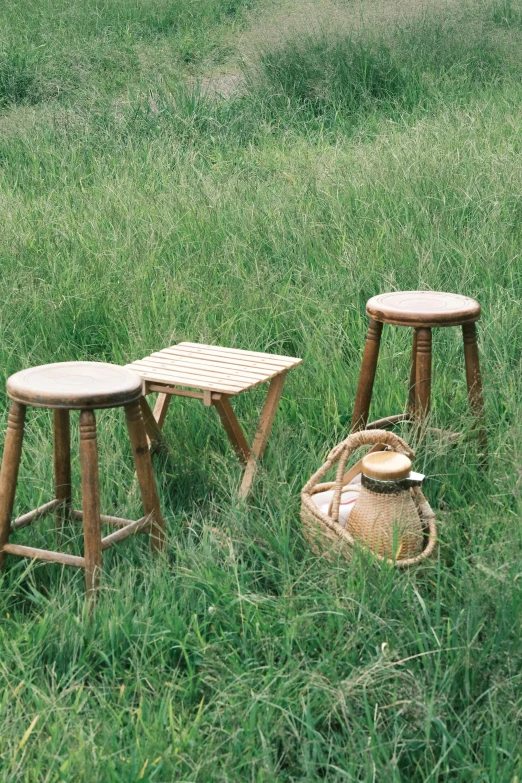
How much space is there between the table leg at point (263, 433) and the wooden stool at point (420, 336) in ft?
0.94

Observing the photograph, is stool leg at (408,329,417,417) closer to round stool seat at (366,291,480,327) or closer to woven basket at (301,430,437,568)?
round stool seat at (366,291,480,327)

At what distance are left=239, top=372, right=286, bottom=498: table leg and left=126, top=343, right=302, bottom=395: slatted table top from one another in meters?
0.08

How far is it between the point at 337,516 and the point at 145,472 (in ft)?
1.95

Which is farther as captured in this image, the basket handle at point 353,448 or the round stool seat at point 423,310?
the round stool seat at point 423,310

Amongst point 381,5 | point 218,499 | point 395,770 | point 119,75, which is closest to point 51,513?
point 218,499

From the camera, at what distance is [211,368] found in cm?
329

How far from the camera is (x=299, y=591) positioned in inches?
104

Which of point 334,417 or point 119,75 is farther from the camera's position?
point 119,75

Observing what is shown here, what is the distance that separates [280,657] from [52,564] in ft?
2.92

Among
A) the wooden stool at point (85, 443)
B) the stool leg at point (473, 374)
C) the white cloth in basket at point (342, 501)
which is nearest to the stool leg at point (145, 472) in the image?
the wooden stool at point (85, 443)

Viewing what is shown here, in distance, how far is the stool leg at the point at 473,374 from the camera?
3.29 meters

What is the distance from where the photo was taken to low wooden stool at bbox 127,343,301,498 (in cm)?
312

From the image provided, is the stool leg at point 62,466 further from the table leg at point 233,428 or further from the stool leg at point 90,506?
the table leg at point 233,428

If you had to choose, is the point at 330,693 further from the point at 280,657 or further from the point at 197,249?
the point at 197,249
